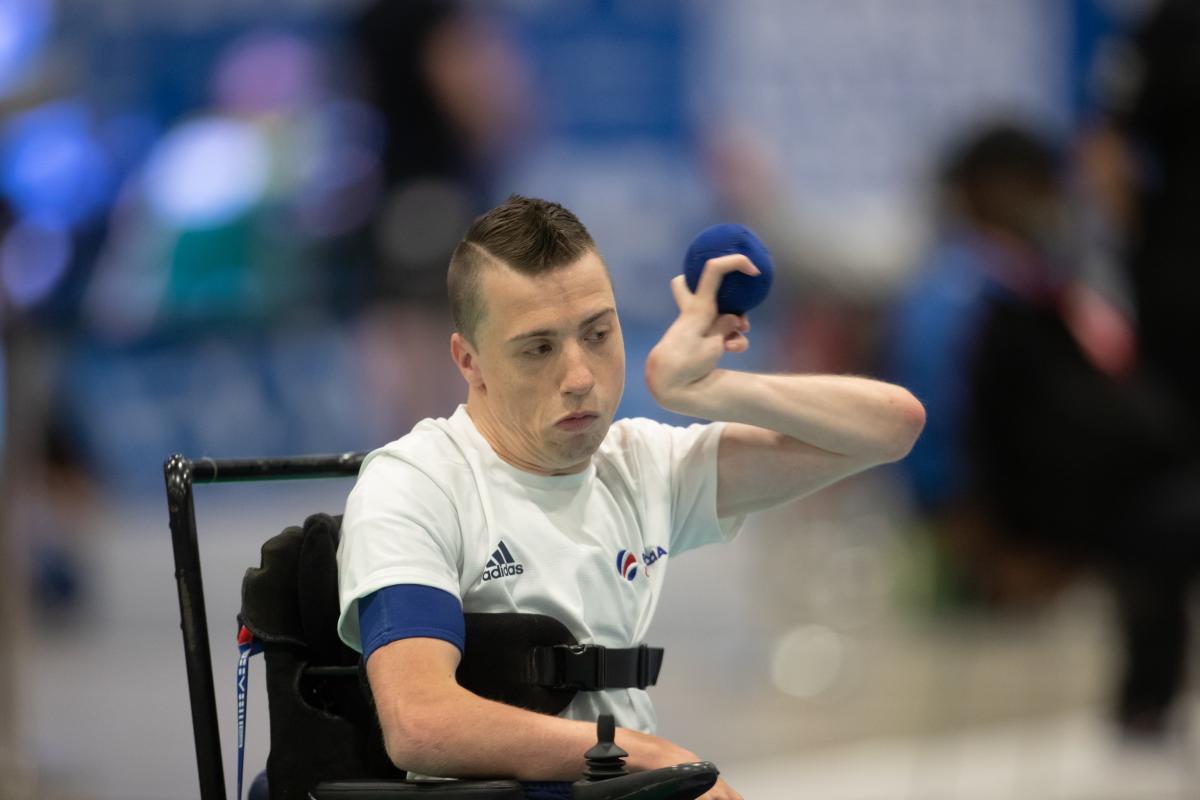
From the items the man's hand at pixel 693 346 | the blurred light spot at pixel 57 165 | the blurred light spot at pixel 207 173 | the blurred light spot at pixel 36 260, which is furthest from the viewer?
the blurred light spot at pixel 207 173

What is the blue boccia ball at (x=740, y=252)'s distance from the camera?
230cm

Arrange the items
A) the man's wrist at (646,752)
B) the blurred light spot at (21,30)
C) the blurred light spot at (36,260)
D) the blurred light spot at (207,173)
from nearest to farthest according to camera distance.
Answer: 1. the man's wrist at (646,752)
2. the blurred light spot at (36,260)
3. the blurred light spot at (21,30)
4. the blurred light spot at (207,173)

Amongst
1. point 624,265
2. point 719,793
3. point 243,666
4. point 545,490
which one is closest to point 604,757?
point 719,793

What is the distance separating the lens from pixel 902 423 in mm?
2420

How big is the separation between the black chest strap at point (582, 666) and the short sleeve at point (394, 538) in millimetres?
145

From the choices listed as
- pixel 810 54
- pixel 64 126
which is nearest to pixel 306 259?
pixel 64 126

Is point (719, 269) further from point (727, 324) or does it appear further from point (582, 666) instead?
point (582, 666)

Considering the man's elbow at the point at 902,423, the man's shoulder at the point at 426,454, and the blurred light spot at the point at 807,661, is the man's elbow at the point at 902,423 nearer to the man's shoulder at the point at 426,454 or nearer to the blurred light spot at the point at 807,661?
the man's shoulder at the point at 426,454

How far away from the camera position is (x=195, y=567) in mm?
2270

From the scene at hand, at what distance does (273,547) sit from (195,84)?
19.2 ft

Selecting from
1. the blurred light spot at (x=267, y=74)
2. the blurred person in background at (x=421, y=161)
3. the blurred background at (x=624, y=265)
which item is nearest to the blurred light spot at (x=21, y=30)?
the blurred background at (x=624, y=265)

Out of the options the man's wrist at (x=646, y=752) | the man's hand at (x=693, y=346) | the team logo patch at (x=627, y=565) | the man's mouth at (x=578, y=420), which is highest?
the man's hand at (x=693, y=346)

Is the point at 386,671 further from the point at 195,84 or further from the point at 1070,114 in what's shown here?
the point at 1070,114

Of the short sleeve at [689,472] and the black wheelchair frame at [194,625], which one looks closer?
the black wheelchair frame at [194,625]
